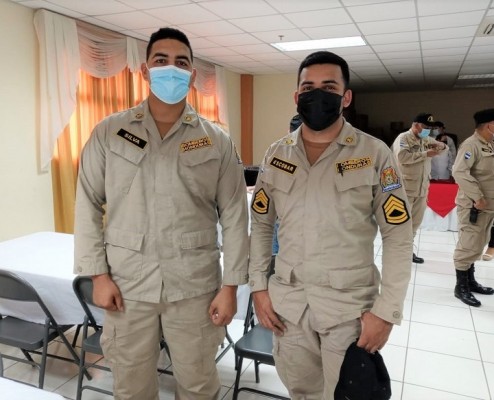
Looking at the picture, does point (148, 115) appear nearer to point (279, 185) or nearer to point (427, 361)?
point (279, 185)

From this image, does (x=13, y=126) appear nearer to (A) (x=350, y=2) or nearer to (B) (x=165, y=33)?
(B) (x=165, y=33)

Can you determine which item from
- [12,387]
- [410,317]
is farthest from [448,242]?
[12,387]

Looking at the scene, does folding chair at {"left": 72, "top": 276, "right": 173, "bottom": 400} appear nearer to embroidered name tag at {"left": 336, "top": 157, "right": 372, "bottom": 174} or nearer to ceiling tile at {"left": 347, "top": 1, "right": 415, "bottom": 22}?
embroidered name tag at {"left": 336, "top": 157, "right": 372, "bottom": 174}

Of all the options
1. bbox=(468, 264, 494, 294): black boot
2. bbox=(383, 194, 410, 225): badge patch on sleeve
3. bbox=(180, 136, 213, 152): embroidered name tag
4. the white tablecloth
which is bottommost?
bbox=(468, 264, 494, 294): black boot

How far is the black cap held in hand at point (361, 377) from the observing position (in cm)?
128

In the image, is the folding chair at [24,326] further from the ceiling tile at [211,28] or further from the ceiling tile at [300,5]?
the ceiling tile at [211,28]

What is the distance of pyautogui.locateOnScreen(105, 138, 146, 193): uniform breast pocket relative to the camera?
57.9 inches

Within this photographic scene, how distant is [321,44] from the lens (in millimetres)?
5453

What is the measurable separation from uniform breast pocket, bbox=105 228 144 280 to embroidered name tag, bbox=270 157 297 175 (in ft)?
1.82

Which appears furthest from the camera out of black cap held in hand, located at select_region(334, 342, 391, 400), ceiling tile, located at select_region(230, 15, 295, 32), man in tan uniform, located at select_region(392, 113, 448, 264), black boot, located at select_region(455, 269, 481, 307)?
ceiling tile, located at select_region(230, 15, 295, 32)

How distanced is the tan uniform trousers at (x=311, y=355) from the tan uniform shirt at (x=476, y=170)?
2.53m

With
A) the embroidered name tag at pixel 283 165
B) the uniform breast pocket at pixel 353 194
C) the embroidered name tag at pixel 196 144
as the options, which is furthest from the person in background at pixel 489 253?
the embroidered name tag at pixel 196 144

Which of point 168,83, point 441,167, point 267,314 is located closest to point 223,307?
point 267,314

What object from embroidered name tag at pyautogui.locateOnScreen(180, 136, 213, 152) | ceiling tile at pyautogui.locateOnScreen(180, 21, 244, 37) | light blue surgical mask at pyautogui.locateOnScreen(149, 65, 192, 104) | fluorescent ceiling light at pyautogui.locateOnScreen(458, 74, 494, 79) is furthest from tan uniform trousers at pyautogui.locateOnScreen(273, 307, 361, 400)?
fluorescent ceiling light at pyautogui.locateOnScreen(458, 74, 494, 79)
